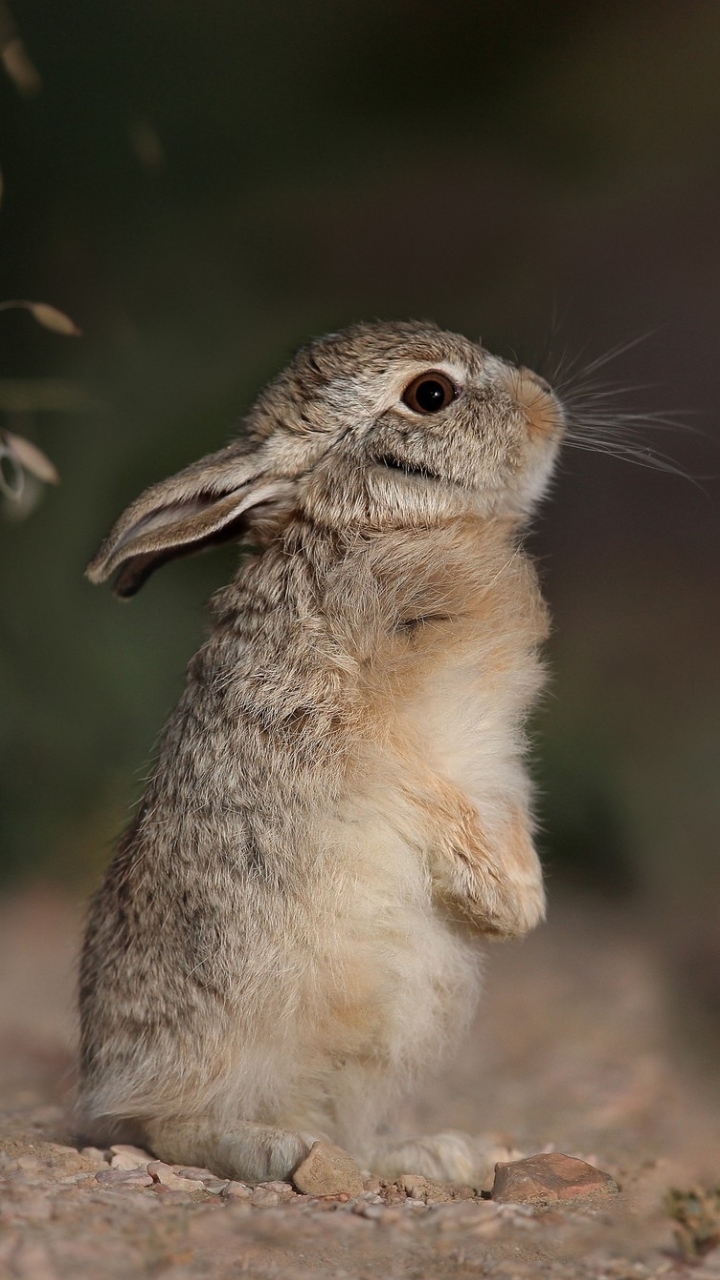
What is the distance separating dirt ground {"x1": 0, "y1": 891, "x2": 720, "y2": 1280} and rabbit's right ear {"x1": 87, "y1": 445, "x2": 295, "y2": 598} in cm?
102

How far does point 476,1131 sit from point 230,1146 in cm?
82

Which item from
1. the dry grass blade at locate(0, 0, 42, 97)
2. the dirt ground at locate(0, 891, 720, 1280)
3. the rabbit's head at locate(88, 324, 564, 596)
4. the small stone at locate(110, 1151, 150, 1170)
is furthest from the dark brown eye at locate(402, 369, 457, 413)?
the dry grass blade at locate(0, 0, 42, 97)

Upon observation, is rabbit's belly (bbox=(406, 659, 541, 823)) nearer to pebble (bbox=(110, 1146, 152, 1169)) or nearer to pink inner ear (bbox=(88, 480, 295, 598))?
pink inner ear (bbox=(88, 480, 295, 598))

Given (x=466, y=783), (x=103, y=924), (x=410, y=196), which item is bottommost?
(x=103, y=924)

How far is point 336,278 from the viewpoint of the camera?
15.2 ft

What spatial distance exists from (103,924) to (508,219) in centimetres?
311

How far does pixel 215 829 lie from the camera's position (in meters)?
2.24

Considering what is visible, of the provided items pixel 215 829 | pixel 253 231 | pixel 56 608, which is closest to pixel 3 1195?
pixel 215 829

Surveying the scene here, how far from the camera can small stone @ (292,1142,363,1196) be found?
2074 millimetres

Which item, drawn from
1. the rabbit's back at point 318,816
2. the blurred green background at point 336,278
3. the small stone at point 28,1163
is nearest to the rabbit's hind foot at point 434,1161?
the rabbit's back at point 318,816

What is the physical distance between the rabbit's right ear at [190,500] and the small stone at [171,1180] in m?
1.05

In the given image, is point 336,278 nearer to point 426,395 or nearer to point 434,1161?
point 426,395

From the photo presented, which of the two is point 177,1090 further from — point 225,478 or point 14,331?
point 14,331

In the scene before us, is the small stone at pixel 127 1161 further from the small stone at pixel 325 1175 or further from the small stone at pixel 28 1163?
the small stone at pixel 325 1175
